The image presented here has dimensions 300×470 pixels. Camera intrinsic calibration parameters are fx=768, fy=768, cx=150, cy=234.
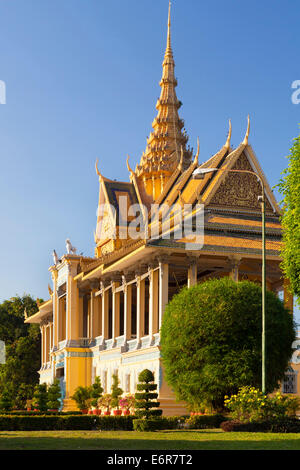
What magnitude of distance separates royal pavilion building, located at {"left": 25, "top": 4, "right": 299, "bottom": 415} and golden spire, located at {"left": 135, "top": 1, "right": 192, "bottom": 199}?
3.2 inches

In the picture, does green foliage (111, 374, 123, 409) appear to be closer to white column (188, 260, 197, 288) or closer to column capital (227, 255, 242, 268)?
white column (188, 260, 197, 288)

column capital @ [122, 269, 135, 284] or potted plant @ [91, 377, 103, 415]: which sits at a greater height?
column capital @ [122, 269, 135, 284]

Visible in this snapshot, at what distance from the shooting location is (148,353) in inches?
1581

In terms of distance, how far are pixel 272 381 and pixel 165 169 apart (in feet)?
89.1

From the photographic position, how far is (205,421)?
2866cm

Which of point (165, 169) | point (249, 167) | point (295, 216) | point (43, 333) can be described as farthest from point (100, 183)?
point (295, 216)

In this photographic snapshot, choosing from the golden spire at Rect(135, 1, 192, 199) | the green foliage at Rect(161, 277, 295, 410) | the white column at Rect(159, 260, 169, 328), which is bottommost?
the green foliage at Rect(161, 277, 295, 410)

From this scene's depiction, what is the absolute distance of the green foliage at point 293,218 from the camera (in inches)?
1156

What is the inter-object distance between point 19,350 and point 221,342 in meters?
44.4

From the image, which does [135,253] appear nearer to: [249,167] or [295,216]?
[249,167]

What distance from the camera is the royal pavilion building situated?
4041cm

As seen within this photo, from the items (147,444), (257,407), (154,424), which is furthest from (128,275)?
(147,444)

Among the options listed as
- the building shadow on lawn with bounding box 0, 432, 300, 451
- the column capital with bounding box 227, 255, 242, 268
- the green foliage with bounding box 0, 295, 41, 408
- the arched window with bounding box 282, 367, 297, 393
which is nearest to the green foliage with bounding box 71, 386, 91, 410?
the arched window with bounding box 282, 367, 297, 393

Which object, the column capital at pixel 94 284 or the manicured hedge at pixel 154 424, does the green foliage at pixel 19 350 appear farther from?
the manicured hedge at pixel 154 424
